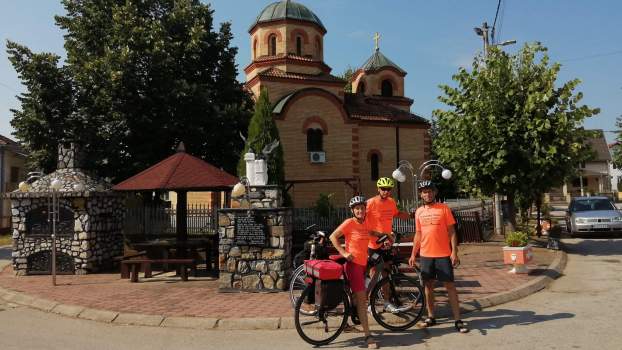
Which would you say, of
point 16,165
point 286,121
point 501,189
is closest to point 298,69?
point 286,121

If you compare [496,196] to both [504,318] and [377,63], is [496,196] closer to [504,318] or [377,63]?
[504,318]

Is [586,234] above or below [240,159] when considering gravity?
below

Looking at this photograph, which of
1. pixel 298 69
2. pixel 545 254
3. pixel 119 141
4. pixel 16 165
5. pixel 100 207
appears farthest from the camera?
pixel 16 165

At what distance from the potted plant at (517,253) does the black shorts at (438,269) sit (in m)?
4.33

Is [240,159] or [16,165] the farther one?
[16,165]

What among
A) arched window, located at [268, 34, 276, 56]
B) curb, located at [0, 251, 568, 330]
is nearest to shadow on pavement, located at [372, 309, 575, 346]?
curb, located at [0, 251, 568, 330]

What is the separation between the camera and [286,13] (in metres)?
26.0

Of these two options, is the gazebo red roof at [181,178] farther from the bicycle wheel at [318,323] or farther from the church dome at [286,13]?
the church dome at [286,13]

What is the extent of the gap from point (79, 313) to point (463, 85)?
458 inches

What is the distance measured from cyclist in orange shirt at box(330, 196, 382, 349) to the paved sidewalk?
4.52 feet

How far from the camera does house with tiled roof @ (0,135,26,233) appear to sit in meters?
28.6

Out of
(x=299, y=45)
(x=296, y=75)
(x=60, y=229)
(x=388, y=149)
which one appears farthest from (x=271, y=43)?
(x=60, y=229)

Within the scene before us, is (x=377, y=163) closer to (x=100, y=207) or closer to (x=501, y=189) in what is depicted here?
(x=501, y=189)

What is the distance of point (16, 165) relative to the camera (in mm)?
30891
